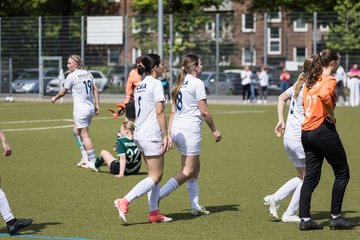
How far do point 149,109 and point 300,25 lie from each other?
42.7 m

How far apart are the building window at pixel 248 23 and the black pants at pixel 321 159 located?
4244cm

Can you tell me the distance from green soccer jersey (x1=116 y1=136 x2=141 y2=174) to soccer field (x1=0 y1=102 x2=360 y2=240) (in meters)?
0.20

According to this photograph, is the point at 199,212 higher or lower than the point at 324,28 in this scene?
lower

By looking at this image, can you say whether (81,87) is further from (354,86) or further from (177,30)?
(177,30)

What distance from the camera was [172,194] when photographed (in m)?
12.7

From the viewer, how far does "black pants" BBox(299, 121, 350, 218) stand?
954 centimetres

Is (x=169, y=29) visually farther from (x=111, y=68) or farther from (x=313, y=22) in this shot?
(x=313, y=22)

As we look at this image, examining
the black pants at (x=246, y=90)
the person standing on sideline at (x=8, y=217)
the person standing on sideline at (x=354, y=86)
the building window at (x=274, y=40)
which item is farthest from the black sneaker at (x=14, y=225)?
the building window at (x=274, y=40)

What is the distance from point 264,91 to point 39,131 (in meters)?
24.8

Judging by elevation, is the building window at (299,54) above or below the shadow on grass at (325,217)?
above

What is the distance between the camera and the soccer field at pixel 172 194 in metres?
9.73

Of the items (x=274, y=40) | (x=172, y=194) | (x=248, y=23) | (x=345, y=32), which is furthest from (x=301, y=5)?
(x=172, y=194)

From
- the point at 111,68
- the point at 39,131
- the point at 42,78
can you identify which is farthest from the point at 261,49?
the point at 39,131

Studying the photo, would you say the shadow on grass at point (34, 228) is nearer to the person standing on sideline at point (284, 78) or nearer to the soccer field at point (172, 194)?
the soccer field at point (172, 194)
